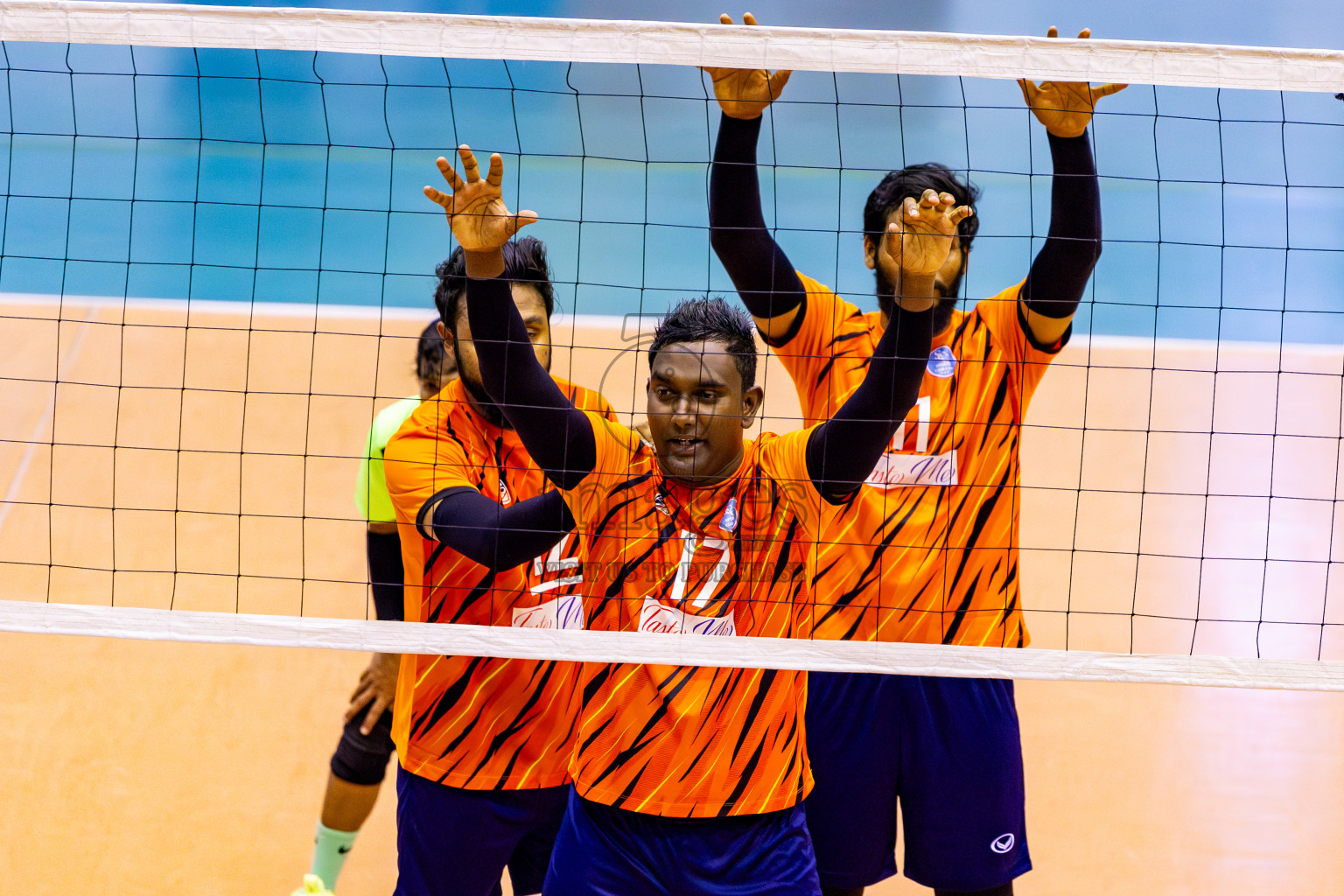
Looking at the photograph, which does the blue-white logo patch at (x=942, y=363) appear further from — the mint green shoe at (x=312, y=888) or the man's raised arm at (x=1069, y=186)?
the mint green shoe at (x=312, y=888)

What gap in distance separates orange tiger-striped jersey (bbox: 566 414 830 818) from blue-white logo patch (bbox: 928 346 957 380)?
1.46ft

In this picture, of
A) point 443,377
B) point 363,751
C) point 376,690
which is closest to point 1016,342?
point 443,377

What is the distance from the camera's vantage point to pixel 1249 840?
3445 millimetres

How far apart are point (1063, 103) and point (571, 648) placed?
138 cm

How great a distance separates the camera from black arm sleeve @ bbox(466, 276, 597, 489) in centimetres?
196

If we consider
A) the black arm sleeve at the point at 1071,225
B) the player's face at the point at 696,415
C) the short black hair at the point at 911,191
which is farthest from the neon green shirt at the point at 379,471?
the black arm sleeve at the point at 1071,225

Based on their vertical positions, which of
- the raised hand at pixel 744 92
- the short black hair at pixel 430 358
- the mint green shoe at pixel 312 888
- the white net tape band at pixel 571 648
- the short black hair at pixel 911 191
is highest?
the raised hand at pixel 744 92

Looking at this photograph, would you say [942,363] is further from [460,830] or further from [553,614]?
[460,830]

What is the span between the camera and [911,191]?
97.7 inches

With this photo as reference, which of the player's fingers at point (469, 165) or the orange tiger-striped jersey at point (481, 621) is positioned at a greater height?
the player's fingers at point (469, 165)

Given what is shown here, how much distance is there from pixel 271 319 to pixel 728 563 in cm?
469

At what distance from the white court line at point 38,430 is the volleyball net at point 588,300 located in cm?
2

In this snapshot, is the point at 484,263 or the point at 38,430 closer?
the point at 484,263

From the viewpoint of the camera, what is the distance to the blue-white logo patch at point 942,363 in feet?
7.75
